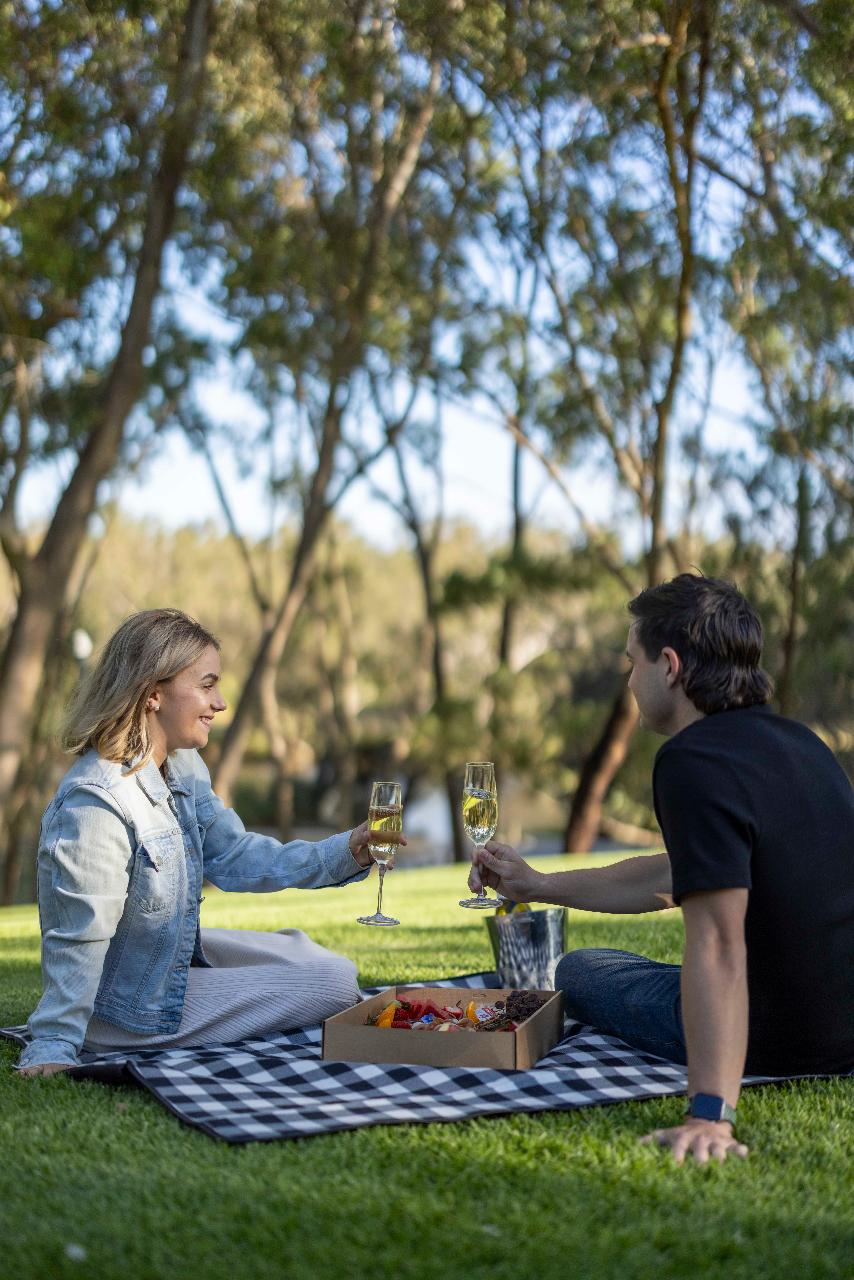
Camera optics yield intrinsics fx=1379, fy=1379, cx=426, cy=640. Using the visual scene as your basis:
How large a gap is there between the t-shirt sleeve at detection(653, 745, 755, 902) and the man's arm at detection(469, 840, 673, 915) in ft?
2.92

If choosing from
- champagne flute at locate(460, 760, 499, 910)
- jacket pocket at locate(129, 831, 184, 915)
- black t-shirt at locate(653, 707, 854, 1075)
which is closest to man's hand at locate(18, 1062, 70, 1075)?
jacket pocket at locate(129, 831, 184, 915)

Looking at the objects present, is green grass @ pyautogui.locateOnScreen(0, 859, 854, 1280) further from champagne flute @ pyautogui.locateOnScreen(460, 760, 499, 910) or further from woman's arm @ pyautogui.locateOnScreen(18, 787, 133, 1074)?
champagne flute @ pyautogui.locateOnScreen(460, 760, 499, 910)

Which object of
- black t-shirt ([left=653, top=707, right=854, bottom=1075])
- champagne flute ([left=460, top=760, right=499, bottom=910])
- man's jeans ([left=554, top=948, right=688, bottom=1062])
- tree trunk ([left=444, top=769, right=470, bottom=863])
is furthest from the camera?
tree trunk ([left=444, top=769, right=470, bottom=863])

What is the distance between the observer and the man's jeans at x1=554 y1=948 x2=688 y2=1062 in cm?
395

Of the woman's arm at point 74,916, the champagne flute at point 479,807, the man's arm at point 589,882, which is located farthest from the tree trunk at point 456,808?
the woman's arm at point 74,916

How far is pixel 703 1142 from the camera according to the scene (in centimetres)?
306

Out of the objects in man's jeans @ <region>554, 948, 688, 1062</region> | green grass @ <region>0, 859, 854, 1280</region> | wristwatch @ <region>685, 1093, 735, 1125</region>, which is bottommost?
green grass @ <region>0, 859, 854, 1280</region>

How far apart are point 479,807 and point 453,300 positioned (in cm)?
1558

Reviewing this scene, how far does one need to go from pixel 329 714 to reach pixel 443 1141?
2569cm

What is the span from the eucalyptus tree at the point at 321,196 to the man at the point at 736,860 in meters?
11.7

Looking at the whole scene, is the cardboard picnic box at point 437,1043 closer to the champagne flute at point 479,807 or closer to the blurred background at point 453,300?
the champagne flute at point 479,807

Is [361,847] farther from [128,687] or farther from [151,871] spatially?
[128,687]

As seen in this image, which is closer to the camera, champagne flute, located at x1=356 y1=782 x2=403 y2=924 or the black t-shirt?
the black t-shirt

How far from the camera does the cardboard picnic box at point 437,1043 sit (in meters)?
3.79
